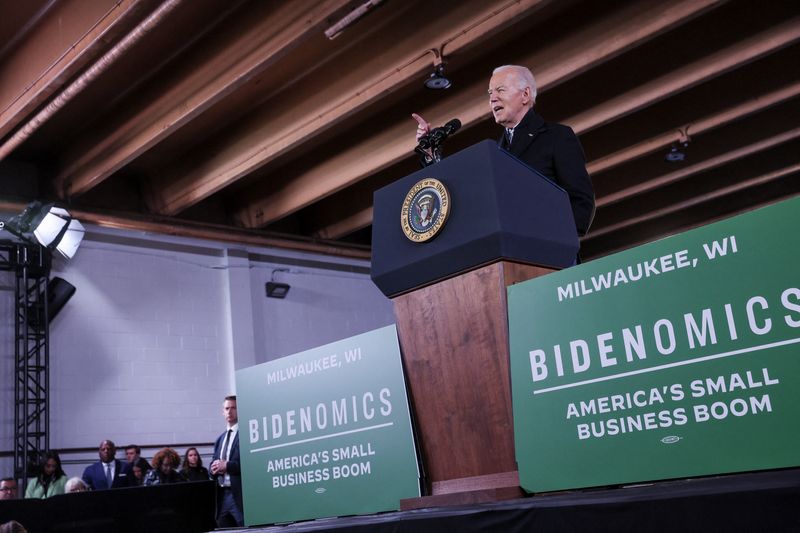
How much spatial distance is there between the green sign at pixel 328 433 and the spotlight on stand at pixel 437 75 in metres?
4.76

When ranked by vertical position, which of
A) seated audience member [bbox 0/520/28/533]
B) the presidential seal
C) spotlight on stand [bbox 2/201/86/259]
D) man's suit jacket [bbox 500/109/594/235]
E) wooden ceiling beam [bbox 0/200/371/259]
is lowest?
seated audience member [bbox 0/520/28/533]

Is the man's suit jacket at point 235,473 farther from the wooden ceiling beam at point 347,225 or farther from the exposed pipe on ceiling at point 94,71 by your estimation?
the wooden ceiling beam at point 347,225

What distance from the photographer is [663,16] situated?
591 centimetres

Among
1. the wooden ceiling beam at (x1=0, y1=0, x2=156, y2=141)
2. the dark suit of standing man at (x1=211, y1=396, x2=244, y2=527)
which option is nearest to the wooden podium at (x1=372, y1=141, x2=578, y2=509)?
the dark suit of standing man at (x1=211, y1=396, x2=244, y2=527)

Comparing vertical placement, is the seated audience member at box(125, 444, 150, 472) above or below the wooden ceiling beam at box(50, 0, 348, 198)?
below

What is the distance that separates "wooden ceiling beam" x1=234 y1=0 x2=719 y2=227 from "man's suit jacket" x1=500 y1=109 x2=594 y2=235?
4.46 metres

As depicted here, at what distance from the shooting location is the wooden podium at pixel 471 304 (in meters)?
1.40

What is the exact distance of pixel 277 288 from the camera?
1006 centimetres

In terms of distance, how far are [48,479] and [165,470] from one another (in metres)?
1.22

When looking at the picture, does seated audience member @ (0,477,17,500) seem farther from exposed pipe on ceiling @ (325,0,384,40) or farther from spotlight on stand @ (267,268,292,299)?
exposed pipe on ceiling @ (325,0,384,40)

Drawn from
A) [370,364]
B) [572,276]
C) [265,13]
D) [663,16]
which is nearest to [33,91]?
[265,13]

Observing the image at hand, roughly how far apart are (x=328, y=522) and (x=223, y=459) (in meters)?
4.25

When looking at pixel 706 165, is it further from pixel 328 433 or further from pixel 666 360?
pixel 666 360

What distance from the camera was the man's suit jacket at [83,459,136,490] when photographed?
7.29 metres
